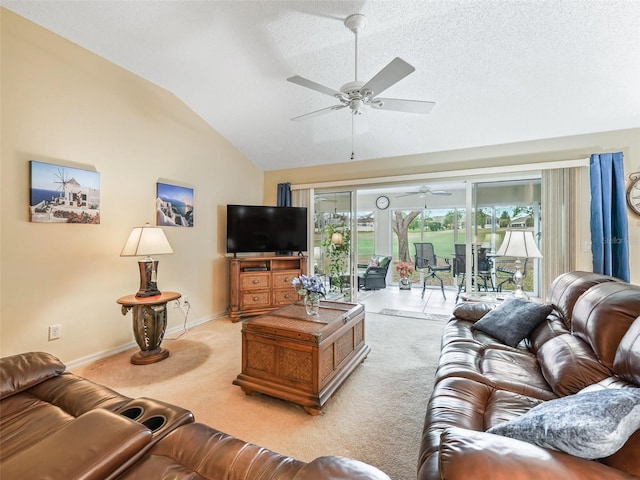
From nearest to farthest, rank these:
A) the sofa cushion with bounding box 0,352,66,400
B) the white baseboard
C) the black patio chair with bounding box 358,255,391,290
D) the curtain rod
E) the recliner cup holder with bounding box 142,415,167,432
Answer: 1. the recliner cup holder with bounding box 142,415,167,432
2. the sofa cushion with bounding box 0,352,66,400
3. the white baseboard
4. the curtain rod
5. the black patio chair with bounding box 358,255,391,290

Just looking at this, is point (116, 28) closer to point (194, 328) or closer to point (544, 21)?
point (194, 328)

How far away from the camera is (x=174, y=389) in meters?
2.43

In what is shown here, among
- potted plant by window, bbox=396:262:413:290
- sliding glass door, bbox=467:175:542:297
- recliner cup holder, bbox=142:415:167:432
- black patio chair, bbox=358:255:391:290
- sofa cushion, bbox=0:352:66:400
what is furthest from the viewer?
potted plant by window, bbox=396:262:413:290

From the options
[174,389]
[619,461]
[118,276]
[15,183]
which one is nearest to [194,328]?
[118,276]

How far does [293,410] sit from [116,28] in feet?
11.9

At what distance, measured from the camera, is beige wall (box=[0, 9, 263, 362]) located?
8.00 feet

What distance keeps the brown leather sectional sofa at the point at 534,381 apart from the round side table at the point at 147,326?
2647 mm

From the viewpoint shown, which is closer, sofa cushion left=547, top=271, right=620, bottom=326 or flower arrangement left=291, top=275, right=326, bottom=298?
sofa cushion left=547, top=271, right=620, bottom=326

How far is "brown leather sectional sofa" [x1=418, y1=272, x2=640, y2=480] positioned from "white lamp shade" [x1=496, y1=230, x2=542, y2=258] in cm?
51

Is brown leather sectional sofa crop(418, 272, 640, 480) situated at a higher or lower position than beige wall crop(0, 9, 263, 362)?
lower

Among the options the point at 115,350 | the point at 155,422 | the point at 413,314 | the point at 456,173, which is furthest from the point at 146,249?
the point at 456,173

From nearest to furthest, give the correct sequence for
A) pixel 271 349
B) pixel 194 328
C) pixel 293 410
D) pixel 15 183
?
pixel 293 410 → pixel 271 349 → pixel 15 183 → pixel 194 328

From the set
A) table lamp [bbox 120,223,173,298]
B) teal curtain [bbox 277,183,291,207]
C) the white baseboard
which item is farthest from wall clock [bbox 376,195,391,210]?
table lamp [bbox 120,223,173,298]

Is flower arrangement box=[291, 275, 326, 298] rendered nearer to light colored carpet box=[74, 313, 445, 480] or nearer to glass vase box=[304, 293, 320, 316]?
glass vase box=[304, 293, 320, 316]
